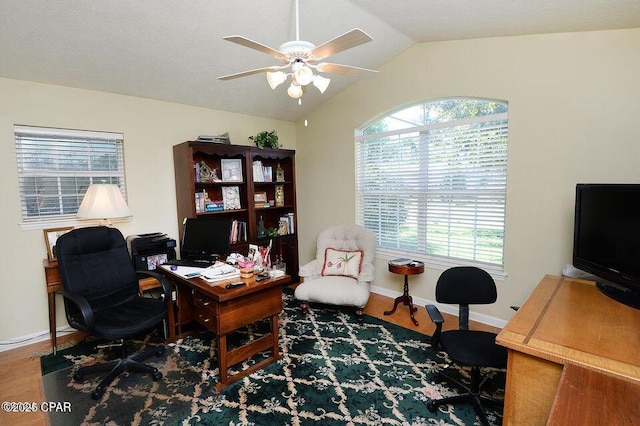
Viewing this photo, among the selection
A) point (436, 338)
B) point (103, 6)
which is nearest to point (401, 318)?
point (436, 338)

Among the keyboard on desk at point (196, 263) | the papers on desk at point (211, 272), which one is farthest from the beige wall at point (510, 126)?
the papers on desk at point (211, 272)

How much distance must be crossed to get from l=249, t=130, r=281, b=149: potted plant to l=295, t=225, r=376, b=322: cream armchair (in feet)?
4.71

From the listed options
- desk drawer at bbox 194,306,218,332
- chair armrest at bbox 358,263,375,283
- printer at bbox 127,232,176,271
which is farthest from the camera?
chair armrest at bbox 358,263,375,283

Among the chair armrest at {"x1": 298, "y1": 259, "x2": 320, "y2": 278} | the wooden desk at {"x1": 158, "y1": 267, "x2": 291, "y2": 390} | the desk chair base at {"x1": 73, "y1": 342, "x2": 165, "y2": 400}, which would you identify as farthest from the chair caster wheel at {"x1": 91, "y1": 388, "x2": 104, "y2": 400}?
the chair armrest at {"x1": 298, "y1": 259, "x2": 320, "y2": 278}

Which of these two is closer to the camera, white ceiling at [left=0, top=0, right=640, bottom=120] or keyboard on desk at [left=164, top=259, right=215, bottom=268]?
white ceiling at [left=0, top=0, right=640, bottom=120]

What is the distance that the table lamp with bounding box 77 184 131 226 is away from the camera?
272cm

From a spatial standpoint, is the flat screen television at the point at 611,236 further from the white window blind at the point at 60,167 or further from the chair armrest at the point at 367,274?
the white window blind at the point at 60,167

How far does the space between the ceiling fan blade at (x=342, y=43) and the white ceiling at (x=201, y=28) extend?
3.09ft

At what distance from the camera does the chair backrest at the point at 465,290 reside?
2.17 metres

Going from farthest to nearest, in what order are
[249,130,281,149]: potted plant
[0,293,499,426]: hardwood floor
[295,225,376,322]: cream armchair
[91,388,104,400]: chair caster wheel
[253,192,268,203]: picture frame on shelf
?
[253,192,268,203]: picture frame on shelf, [249,130,281,149]: potted plant, [295,225,376,322]: cream armchair, [91,388,104,400]: chair caster wheel, [0,293,499,426]: hardwood floor

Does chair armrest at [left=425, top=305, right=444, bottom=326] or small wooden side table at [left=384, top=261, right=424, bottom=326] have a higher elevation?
chair armrest at [left=425, top=305, right=444, bottom=326]

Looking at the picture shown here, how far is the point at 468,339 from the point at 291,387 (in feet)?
4.14

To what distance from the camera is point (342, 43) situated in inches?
64.8

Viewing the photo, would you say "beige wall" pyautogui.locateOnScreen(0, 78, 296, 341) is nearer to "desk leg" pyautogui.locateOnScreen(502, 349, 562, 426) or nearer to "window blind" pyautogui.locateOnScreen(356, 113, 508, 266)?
"window blind" pyautogui.locateOnScreen(356, 113, 508, 266)
